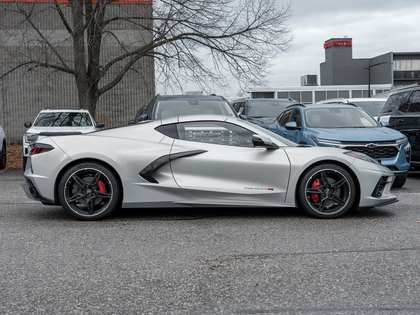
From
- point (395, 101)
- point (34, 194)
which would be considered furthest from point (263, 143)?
point (395, 101)

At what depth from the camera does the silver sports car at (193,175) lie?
632 cm

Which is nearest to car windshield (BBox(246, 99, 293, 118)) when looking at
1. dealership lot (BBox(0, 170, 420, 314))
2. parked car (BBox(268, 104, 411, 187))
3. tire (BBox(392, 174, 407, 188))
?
parked car (BBox(268, 104, 411, 187))

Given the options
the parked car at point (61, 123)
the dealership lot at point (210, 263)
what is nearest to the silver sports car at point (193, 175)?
the dealership lot at point (210, 263)

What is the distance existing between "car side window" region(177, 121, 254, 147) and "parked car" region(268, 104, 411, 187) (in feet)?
11.2

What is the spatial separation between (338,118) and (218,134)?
516cm

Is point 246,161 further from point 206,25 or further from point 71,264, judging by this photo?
point 206,25

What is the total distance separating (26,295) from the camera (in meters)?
3.69

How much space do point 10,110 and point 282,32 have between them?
607 inches

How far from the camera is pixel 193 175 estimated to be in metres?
6.38

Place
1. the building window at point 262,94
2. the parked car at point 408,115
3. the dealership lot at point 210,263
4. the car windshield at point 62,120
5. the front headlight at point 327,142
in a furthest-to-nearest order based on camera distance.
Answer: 1. the building window at point 262,94
2. the car windshield at point 62,120
3. the parked car at point 408,115
4. the front headlight at point 327,142
5. the dealership lot at point 210,263

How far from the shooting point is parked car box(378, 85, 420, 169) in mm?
11227

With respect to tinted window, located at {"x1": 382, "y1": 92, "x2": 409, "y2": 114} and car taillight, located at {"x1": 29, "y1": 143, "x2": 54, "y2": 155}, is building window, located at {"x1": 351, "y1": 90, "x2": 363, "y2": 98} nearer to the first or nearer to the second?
tinted window, located at {"x1": 382, "y1": 92, "x2": 409, "y2": 114}

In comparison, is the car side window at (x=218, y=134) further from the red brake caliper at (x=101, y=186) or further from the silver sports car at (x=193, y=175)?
the red brake caliper at (x=101, y=186)

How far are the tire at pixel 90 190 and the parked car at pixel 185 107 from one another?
4.12m
